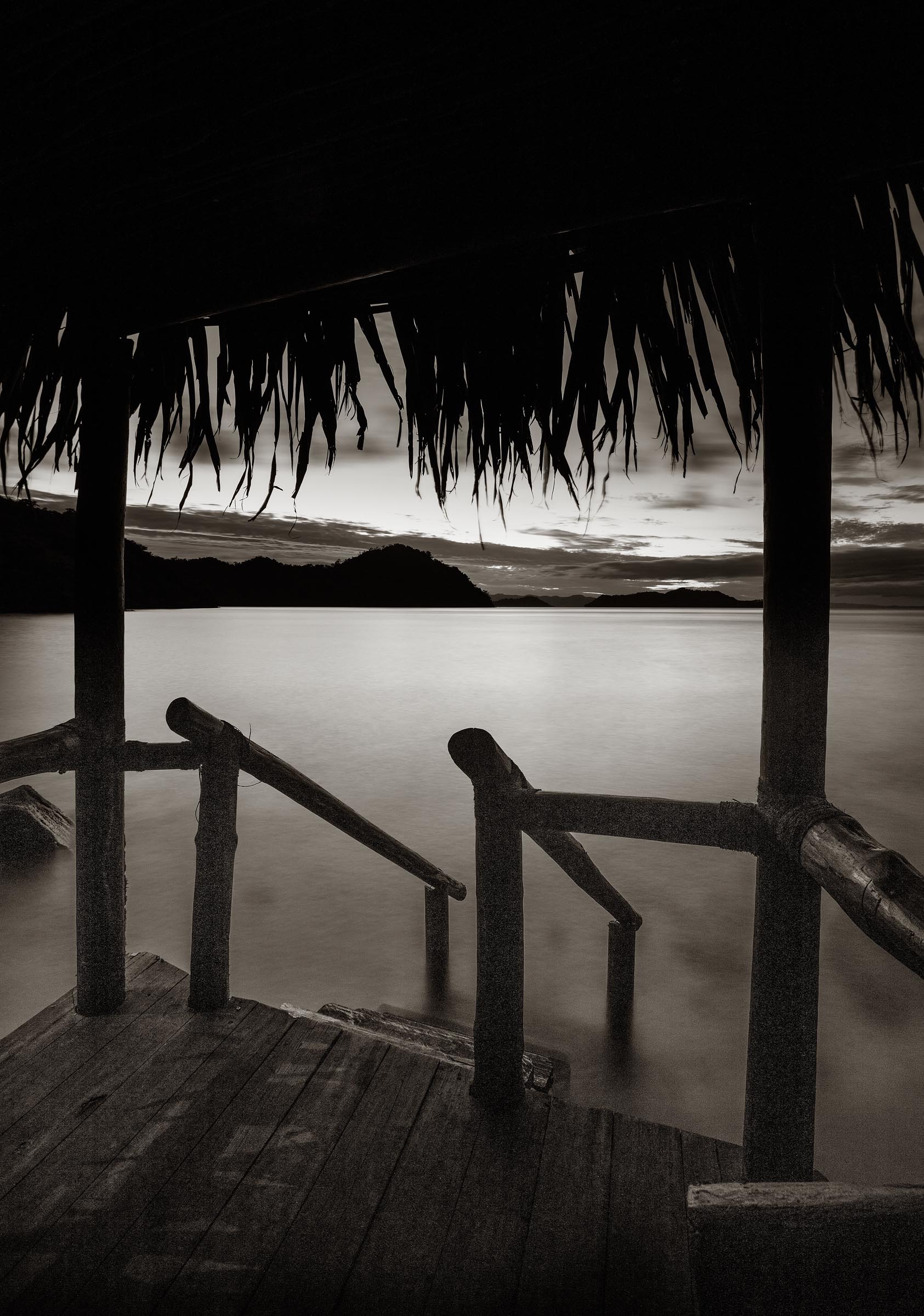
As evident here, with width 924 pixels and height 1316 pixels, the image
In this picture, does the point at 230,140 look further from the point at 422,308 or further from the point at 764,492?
the point at 764,492

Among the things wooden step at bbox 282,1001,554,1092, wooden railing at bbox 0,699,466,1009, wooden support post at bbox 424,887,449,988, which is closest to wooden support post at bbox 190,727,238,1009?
wooden railing at bbox 0,699,466,1009

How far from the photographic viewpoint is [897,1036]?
432cm

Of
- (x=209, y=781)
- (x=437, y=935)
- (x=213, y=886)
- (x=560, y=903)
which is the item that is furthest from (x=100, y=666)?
(x=560, y=903)

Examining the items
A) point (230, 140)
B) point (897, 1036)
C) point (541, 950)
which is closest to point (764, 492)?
point (230, 140)

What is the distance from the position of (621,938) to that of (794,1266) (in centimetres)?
335

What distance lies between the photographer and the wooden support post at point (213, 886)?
2.11m

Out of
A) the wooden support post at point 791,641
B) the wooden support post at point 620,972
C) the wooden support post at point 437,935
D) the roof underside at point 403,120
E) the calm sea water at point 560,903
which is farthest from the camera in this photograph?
the wooden support post at point 437,935

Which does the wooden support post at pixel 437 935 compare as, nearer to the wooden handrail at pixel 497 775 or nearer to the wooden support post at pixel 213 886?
the wooden support post at pixel 213 886

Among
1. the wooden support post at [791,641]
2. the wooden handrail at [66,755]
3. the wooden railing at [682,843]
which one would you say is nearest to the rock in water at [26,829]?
the wooden handrail at [66,755]

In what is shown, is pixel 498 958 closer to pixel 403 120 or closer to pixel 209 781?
pixel 209 781

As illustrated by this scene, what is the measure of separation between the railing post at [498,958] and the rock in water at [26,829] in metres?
5.16

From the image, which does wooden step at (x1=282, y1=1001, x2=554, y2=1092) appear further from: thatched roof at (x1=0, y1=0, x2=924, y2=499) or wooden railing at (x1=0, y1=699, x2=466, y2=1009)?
thatched roof at (x1=0, y1=0, x2=924, y2=499)

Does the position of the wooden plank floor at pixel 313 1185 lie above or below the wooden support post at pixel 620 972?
above

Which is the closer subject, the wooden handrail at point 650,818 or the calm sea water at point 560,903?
the wooden handrail at point 650,818
